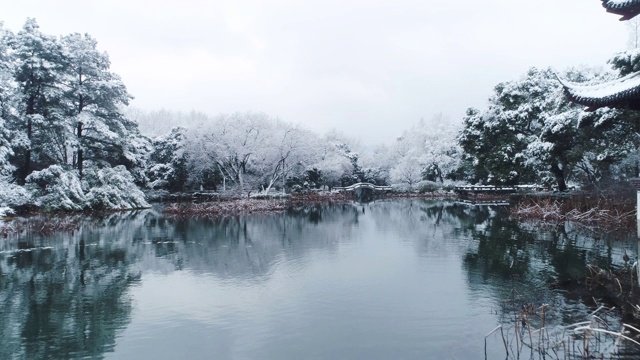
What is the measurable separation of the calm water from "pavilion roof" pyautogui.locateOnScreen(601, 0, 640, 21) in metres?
5.83

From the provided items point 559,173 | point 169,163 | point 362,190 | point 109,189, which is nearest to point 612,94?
point 559,173

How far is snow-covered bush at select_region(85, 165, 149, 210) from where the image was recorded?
93.9ft

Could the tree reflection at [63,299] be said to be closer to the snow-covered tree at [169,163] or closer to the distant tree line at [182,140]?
the distant tree line at [182,140]

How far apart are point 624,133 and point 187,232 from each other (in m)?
19.0

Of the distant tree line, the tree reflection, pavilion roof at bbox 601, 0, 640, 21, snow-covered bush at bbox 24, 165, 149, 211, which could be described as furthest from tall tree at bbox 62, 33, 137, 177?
pavilion roof at bbox 601, 0, 640, 21

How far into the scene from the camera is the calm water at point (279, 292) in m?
6.55

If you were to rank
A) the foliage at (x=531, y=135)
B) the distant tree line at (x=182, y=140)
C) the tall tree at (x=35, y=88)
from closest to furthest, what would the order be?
the distant tree line at (x=182, y=140) < the foliage at (x=531, y=135) < the tall tree at (x=35, y=88)

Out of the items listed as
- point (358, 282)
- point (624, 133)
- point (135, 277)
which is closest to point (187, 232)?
point (135, 277)

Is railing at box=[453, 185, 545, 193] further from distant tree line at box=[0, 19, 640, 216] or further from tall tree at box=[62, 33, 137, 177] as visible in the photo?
tall tree at box=[62, 33, 137, 177]

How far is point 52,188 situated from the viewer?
2536 cm

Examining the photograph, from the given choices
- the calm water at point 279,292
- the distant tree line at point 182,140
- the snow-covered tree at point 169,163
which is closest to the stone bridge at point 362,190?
the distant tree line at point 182,140

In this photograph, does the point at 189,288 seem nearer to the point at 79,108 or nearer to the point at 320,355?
the point at 320,355

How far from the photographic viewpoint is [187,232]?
19391 mm

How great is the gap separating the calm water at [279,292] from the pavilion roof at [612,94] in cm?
382
